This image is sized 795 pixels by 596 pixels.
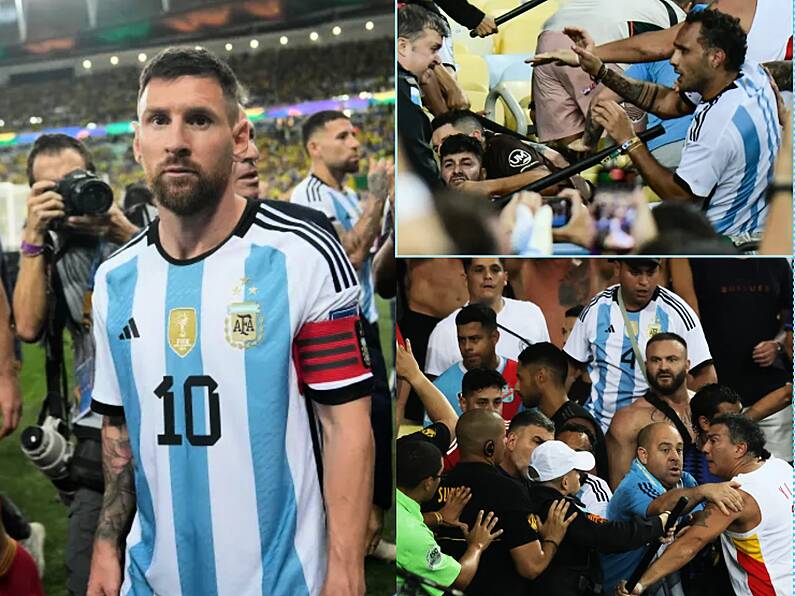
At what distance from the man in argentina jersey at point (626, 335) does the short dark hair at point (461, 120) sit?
1.69 feet

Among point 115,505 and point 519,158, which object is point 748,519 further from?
point 115,505

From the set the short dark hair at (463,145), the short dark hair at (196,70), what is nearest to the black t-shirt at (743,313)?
the short dark hair at (463,145)

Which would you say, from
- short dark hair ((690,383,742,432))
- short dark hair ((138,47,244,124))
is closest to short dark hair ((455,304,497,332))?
short dark hair ((690,383,742,432))

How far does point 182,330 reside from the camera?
6.77 ft

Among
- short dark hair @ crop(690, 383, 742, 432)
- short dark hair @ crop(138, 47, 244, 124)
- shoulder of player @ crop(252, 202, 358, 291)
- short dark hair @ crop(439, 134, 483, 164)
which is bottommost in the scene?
short dark hair @ crop(690, 383, 742, 432)

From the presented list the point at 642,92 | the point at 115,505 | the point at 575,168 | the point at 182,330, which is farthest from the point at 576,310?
the point at 115,505

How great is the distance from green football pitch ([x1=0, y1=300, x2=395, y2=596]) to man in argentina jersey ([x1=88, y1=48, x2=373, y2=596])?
1.28 feet

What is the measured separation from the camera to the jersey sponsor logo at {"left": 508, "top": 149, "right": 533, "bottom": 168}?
2119mm

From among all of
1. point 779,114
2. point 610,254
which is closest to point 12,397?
point 610,254

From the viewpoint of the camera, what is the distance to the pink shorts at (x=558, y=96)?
82.5 inches

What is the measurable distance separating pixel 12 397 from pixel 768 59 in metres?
2.28

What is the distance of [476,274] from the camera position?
2.14m

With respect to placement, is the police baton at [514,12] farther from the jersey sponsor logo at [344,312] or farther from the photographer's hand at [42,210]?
the photographer's hand at [42,210]

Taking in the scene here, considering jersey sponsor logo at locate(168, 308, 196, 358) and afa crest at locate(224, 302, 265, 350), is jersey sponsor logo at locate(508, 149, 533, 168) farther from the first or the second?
jersey sponsor logo at locate(168, 308, 196, 358)
